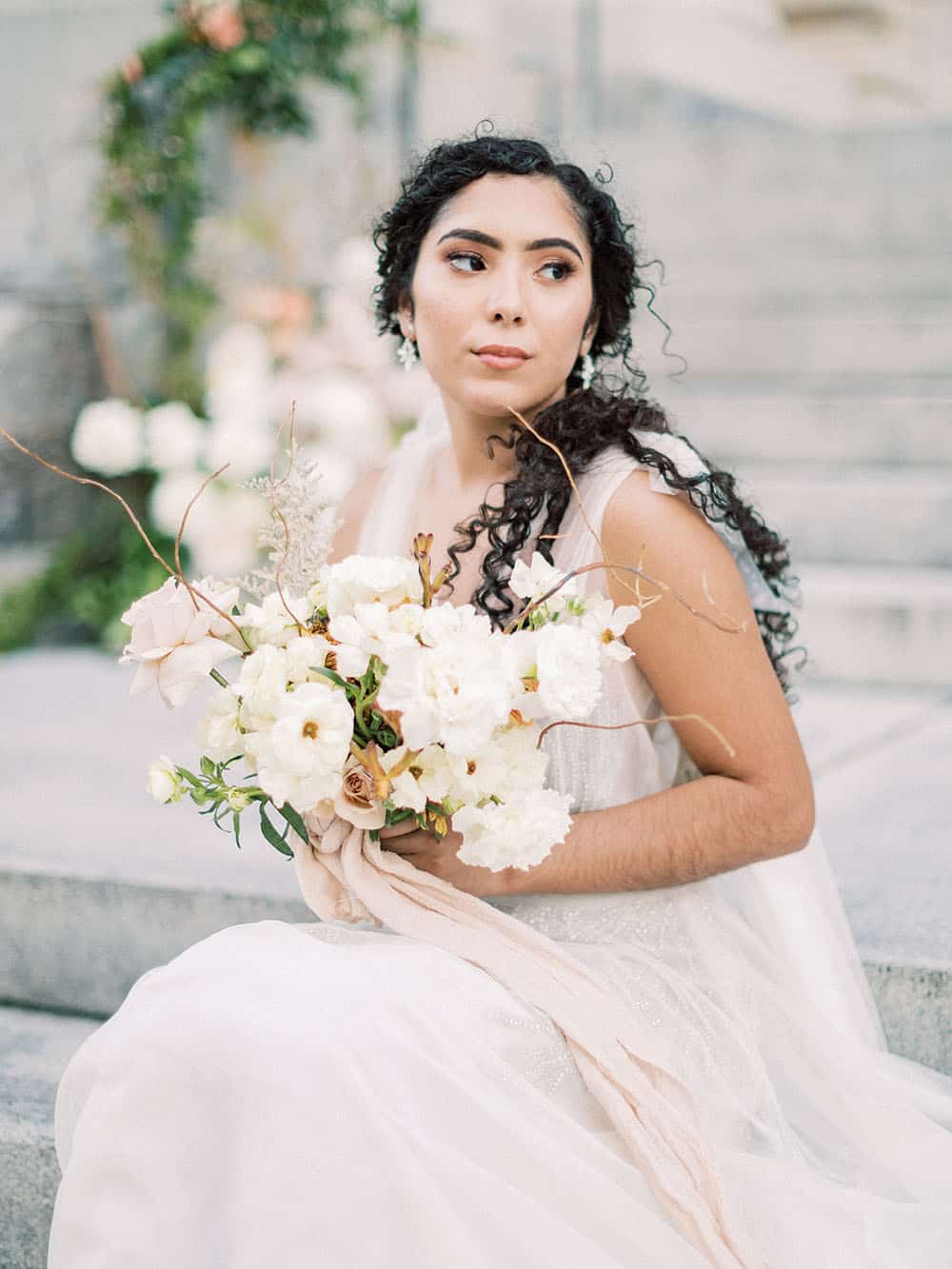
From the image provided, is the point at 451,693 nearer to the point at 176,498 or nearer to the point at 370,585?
the point at 370,585

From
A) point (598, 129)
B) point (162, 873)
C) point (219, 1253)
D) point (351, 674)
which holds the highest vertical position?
point (598, 129)

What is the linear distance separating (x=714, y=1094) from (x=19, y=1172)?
118cm

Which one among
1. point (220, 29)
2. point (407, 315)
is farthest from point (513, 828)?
point (220, 29)

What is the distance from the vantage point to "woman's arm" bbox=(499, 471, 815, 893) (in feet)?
6.68

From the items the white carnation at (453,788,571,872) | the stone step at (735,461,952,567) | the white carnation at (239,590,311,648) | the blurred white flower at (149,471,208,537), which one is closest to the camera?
the white carnation at (453,788,571,872)

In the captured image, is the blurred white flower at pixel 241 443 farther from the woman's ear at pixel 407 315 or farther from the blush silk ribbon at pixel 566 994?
the blush silk ribbon at pixel 566 994

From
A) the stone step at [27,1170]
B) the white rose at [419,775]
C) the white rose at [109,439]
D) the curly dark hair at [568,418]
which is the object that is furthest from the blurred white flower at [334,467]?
the white rose at [419,775]

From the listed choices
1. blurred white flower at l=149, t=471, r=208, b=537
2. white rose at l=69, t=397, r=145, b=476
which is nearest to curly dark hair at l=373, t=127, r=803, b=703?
blurred white flower at l=149, t=471, r=208, b=537

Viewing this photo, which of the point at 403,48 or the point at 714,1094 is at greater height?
the point at 403,48

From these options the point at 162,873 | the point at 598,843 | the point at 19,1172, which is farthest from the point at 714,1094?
the point at 162,873

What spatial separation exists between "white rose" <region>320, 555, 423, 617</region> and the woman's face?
20.1 inches

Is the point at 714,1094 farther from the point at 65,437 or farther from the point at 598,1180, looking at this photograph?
the point at 65,437

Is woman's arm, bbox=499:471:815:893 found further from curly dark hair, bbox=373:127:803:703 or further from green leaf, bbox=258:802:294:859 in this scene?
green leaf, bbox=258:802:294:859

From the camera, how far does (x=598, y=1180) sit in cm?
177
